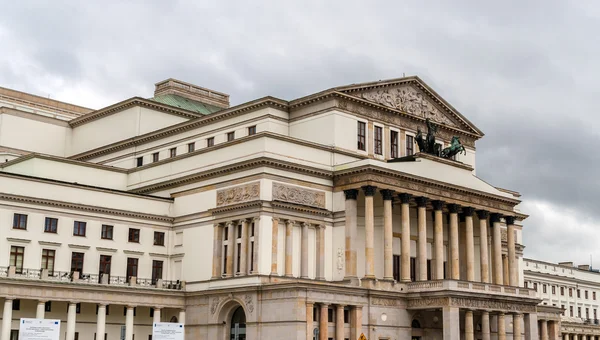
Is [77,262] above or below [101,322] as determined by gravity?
above

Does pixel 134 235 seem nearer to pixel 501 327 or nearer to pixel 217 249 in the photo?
pixel 217 249

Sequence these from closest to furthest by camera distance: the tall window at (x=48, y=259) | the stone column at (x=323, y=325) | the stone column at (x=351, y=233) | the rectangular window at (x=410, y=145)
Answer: the stone column at (x=323, y=325), the tall window at (x=48, y=259), the stone column at (x=351, y=233), the rectangular window at (x=410, y=145)

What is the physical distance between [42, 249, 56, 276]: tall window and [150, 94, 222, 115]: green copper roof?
28.2 m

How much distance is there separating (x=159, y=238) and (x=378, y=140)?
22199mm

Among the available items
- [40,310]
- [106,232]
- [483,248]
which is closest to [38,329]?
[40,310]

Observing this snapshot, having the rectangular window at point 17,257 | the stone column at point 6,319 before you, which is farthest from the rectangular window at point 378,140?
the stone column at point 6,319

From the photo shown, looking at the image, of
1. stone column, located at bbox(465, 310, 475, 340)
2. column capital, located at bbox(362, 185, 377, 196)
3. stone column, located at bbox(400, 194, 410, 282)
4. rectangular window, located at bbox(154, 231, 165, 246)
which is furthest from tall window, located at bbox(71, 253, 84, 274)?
stone column, located at bbox(465, 310, 475, 340)

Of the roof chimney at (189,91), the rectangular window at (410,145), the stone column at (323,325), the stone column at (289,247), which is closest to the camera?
the stone column at (323,325)

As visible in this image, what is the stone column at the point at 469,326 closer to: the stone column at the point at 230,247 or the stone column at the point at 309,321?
the stone column at the point at 309,321

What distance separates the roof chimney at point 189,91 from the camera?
328 feet

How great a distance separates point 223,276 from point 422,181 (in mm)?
19262

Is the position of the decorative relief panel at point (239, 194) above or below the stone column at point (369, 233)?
above

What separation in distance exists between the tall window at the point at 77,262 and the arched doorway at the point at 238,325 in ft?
43.6

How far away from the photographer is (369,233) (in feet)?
233
